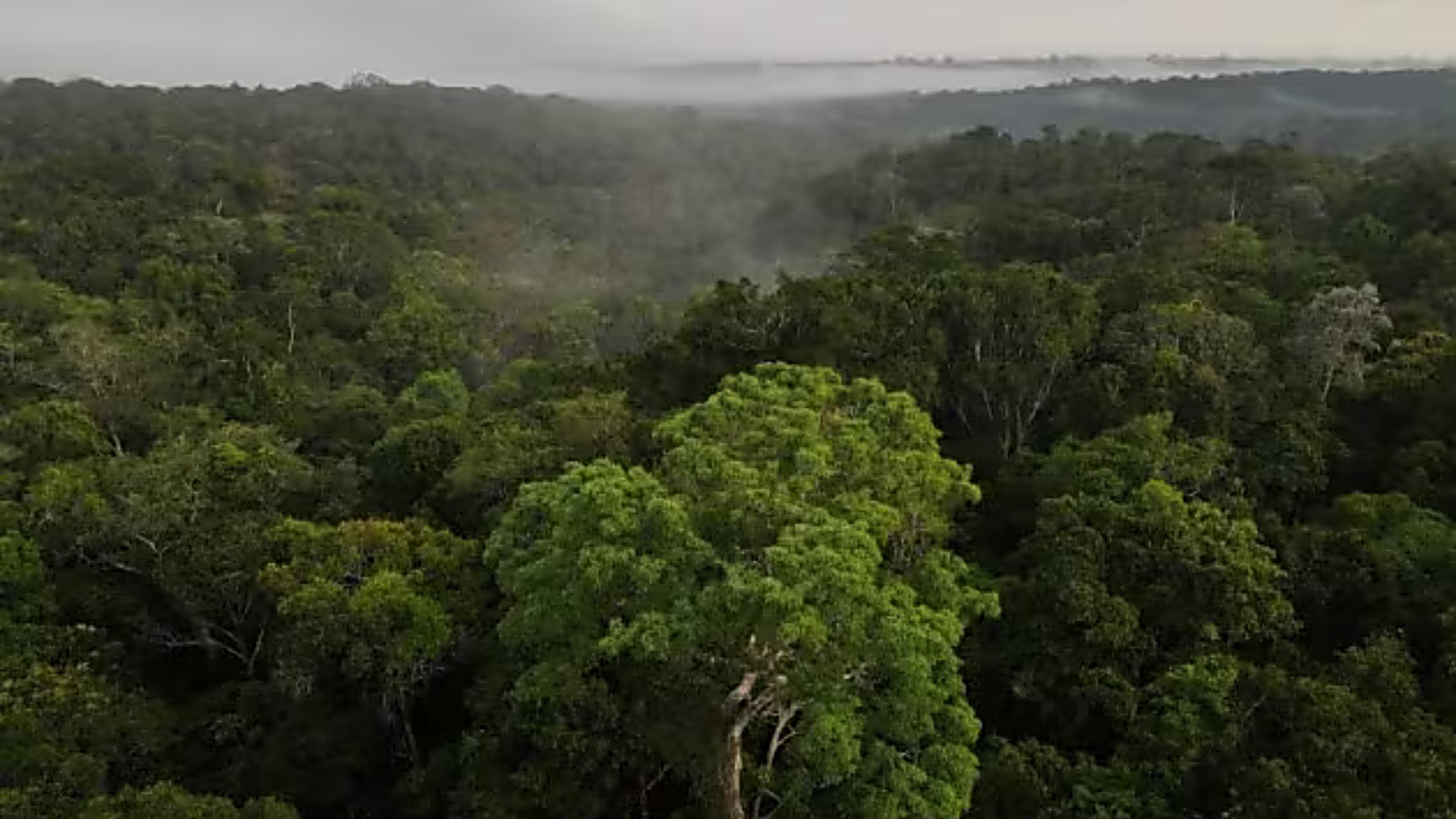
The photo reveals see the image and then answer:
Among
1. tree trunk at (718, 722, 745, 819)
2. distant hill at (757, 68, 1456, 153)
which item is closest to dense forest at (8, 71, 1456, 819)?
tree trunk at (718, 722, 745, 819)

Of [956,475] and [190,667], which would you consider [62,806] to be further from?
[956,475]

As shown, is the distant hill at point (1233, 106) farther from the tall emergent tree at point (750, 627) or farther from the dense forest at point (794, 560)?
the tall emergent tree at point (750, 627)

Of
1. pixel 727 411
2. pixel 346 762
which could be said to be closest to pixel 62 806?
pixel 346 762

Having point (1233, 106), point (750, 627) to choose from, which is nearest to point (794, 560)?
point (750, 627)

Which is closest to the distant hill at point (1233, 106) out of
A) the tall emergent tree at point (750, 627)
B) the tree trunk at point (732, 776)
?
the tall emergent tree at point (750, 627)

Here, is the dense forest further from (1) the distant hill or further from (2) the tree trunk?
(1) the distant hill

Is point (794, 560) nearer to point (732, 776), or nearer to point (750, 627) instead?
point (750, 627)
